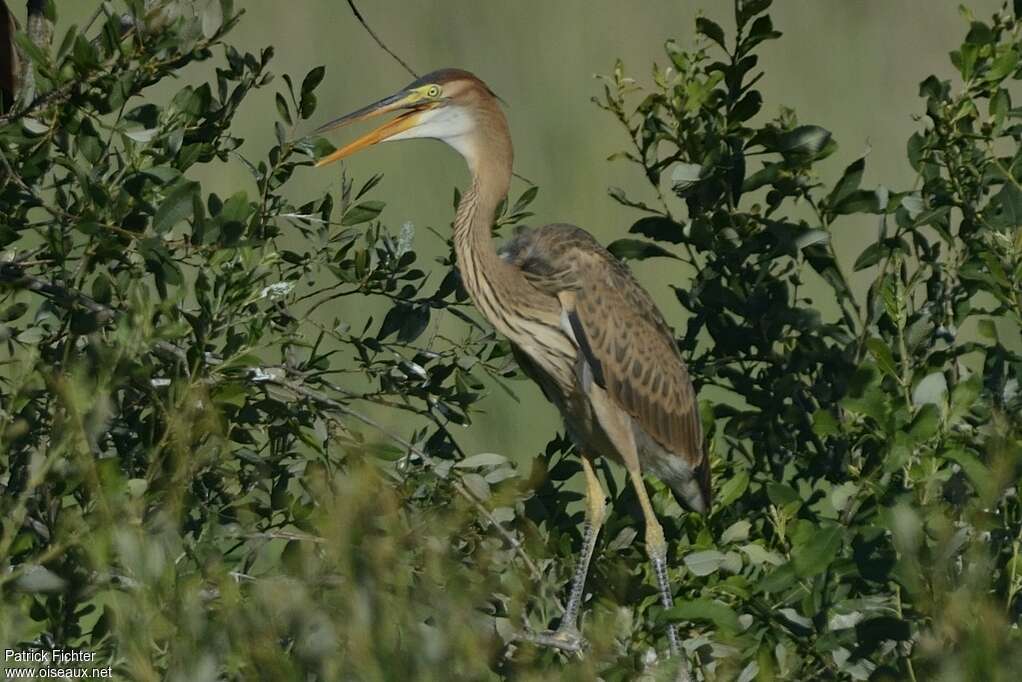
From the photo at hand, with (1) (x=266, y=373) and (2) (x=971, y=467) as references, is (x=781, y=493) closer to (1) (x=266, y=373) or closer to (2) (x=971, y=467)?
(2) (x=971, y=467)

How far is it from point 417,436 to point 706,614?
87 cm

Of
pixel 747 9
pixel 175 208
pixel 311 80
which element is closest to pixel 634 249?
pixel 747 9

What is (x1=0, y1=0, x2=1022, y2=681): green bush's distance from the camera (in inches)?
78.7

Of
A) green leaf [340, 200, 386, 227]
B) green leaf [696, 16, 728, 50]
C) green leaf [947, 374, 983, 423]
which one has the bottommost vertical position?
green leaf [947, 374, 983, 423]

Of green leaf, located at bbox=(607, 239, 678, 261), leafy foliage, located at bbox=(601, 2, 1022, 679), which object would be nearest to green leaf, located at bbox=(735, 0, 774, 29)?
leafy foliage, located at bbox=(601, 2, 1022, 679)

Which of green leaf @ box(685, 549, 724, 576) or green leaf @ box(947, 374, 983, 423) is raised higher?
green leaf @ box(947, 374, 983, 423)

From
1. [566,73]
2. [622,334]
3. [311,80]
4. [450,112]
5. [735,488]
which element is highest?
[311,80]

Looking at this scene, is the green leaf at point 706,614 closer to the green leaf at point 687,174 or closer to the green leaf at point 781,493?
the green leaf at point 781,493

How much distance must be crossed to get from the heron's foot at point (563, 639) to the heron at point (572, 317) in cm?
53

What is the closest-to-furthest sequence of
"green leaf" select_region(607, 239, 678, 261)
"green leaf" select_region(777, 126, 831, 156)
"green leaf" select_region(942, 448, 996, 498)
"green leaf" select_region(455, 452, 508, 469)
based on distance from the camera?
"green leaf" select_region(942, 448, 996, 498), "green leaf" select_region(455, 452, 508, 469), "green leaf" select_region(777, 126, 831, 156), "green leaf" select_region(607, 239, 678, 261)

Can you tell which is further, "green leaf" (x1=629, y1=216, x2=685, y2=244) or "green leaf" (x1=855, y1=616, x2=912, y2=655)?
"green leaf" (x1=629, y1=216, x2=685, y2=244)

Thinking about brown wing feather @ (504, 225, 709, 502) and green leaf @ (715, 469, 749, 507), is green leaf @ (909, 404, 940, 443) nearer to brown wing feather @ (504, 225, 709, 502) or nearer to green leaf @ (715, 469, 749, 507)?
green leaf @ (715, 469, 749, 507)

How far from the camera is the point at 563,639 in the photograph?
306cm

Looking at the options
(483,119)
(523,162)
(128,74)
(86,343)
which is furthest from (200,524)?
(523,162)
